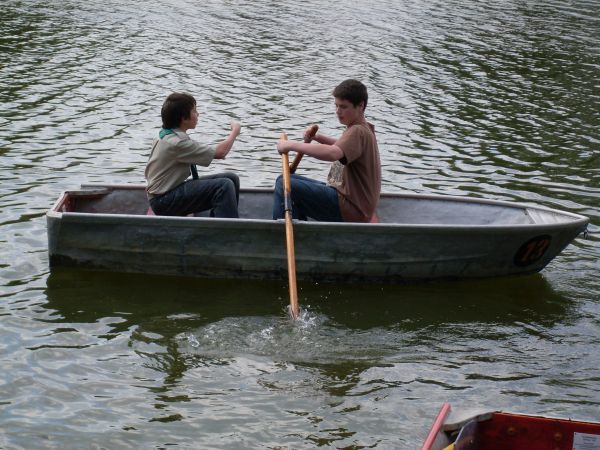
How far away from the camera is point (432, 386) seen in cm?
768

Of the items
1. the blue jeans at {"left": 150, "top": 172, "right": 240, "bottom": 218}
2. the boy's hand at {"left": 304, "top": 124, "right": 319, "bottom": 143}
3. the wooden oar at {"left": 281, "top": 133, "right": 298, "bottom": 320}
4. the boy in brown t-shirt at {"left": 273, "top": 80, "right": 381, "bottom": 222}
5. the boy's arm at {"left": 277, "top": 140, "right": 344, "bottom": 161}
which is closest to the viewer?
the wooden oar at {"left": 281, "top": 133, "right": 298, "bottom": 320}

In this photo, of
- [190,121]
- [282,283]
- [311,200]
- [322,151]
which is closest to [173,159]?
[190,121]

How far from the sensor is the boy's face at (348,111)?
9.29 meters

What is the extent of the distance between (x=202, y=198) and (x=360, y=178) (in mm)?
1543

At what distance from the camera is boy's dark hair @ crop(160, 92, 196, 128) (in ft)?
31.1

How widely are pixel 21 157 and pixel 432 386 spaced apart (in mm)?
7811

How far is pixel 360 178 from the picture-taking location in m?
9.54

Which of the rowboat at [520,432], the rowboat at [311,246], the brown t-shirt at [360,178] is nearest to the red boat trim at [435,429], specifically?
the rowboat at [520,432]

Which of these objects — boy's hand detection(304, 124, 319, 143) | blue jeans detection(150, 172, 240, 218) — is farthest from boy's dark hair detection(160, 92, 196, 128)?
boy's hand detection(304, 124, 319, 143)

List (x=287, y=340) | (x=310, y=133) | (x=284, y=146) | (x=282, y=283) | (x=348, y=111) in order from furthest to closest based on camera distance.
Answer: (x=310, y=133), (x=282, y=283), (x=284, y=146), (x=348, y=111), (x=287, y=340)

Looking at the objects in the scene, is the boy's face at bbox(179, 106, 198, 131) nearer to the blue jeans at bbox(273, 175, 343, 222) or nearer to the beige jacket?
the beige jacket

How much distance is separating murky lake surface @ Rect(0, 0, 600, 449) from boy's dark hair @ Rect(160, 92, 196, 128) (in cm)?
155

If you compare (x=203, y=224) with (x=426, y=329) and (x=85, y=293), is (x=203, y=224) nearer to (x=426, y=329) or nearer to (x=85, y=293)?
(x=85, y=293)

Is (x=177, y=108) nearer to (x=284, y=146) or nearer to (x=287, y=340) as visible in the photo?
(x=284, y=146)
